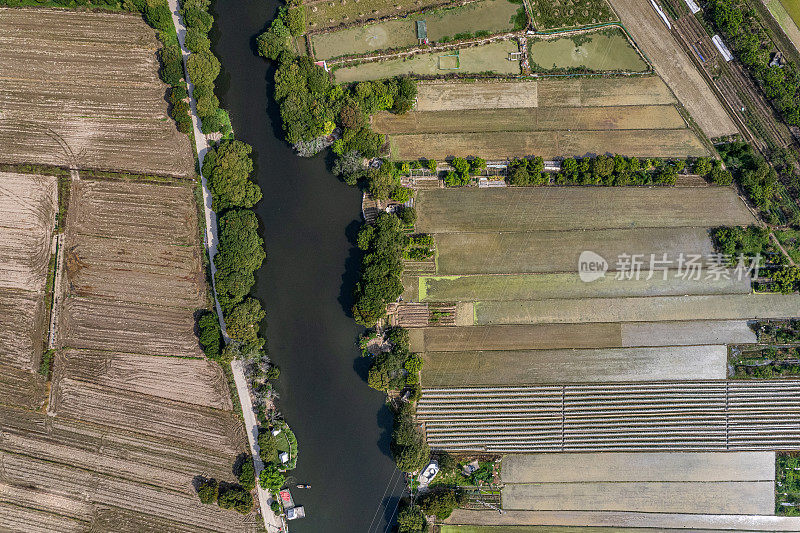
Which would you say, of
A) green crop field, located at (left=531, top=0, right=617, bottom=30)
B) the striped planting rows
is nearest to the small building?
green crop field, located at (left=531, top=0, right=617, bottom=30)

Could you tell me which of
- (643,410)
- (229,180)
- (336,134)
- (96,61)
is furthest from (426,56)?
(643,410)

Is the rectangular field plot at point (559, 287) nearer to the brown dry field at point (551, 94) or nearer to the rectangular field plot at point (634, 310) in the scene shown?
the rectangular field plot at point (634, 310)

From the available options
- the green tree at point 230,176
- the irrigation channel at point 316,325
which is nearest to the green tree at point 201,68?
the irrigation channel at point 316,325

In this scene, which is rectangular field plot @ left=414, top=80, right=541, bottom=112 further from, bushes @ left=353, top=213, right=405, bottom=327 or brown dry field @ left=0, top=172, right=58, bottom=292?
brown dry field @ left=0, top=172, right=58, bottom=292

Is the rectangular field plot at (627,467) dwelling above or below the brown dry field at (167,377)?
below

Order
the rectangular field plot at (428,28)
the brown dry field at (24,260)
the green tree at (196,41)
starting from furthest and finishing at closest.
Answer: the brown dry field at (24,260)
the rectangular field plot at (428,28)
the green tree at (196,41)

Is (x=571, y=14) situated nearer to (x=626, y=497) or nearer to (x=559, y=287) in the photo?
(x=559, y=287)

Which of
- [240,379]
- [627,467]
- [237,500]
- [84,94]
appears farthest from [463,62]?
[237,500]
